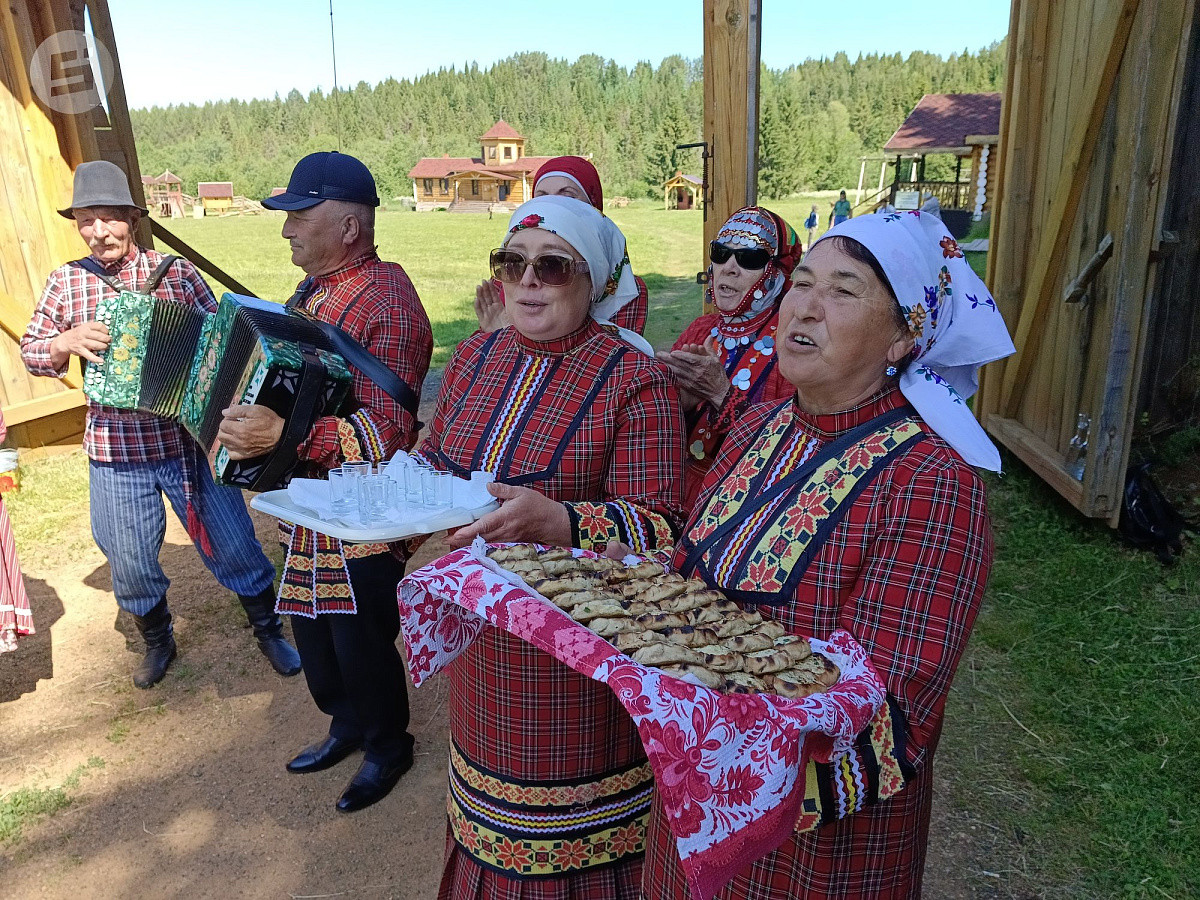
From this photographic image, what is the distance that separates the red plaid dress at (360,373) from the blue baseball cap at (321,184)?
238 millimetres

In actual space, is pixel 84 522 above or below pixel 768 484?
below

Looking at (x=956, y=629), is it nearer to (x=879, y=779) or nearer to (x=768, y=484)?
(x=879, y=779)

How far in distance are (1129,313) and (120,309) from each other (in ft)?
16.2

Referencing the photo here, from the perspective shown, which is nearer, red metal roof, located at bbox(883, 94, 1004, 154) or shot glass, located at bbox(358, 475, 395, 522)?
shot glass, located at bbox(358, 475, 395, 522)

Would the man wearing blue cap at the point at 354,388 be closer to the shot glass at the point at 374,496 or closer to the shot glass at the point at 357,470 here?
the shot glass at the point at 357,470

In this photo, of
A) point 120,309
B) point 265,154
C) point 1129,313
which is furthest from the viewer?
point 265,154

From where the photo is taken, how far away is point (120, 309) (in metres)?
3.43

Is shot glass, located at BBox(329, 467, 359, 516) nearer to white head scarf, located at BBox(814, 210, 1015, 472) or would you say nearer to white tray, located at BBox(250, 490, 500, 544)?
white tray, located at BBox(250, 490, 500, 544)

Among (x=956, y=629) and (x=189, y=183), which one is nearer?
(x=956, y=629)

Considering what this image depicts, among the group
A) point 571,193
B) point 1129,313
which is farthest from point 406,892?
point 1129,313

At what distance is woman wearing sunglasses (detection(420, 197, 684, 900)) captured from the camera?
6.37ft

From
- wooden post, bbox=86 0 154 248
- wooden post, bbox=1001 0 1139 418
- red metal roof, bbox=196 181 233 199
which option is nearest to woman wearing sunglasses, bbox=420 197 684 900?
wooden post, bbox=1001 0 1139 418

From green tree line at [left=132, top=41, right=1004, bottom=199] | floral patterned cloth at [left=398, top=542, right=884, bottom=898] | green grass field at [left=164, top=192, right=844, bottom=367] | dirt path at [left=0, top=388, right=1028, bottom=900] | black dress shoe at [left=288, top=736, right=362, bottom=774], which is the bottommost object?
dirt path at [left=0, top=388, right=1028, bottom=900]

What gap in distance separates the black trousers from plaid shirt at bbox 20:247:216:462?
1373 millimetres
